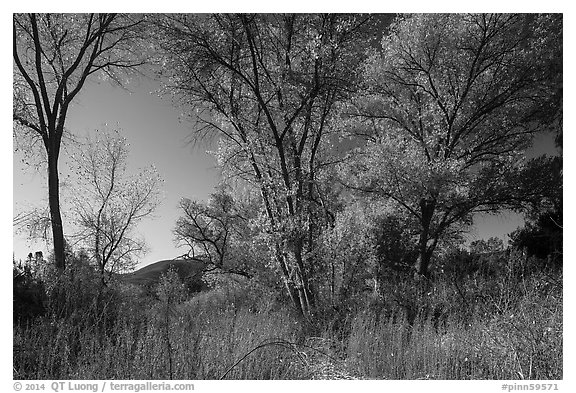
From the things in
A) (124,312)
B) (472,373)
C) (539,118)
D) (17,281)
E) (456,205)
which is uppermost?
(539,118)

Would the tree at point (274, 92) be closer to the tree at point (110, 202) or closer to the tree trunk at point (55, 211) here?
the tree at point (110, 202)

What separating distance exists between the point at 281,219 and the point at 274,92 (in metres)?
1.74

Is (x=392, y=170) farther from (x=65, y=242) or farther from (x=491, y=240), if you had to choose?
(x=65, y=242)

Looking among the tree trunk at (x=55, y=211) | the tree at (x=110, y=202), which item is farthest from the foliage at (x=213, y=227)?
the tree trunk at (x=55, y=211)

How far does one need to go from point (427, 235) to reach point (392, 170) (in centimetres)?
156

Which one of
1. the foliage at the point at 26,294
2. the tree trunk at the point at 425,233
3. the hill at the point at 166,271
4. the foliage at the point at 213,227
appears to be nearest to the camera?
the foliage at the point at 26,294

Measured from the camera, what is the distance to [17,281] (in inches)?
158

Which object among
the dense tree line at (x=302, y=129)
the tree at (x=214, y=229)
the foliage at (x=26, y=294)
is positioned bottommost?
the foliage at (x=26, y=294)

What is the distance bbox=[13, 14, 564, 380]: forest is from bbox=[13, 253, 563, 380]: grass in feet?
0.08

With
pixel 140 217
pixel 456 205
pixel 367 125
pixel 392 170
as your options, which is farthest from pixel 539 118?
pixel 140 217

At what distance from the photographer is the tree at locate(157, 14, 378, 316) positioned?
504cm

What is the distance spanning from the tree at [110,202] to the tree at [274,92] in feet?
3.34

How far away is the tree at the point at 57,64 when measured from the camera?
4.72 m

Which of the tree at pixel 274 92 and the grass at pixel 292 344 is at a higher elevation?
the tree at pixel 274 92
